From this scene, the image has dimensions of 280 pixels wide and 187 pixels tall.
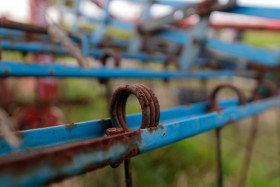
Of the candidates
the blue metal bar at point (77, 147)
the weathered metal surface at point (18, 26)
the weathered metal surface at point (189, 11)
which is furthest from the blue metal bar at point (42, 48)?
the blue metal bar at point (77, 147)

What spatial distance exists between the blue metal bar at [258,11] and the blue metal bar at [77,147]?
1.41m

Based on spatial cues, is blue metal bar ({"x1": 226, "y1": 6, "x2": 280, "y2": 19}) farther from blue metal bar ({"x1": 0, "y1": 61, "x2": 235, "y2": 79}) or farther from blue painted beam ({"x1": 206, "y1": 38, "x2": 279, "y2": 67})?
blue metal bar ({"x1": 0, "y1": 61, "x2": 235, "y2": 79})

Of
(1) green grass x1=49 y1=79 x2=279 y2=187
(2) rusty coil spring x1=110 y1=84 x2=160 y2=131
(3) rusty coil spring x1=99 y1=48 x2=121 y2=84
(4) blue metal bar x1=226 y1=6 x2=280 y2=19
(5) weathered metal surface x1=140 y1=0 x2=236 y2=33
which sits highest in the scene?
(5) weathered metal surface x1=140 y1=0 x2=236 y2=33

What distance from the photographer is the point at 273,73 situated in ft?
9.69

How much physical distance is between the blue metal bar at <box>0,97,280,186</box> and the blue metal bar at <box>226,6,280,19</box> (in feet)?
4.62

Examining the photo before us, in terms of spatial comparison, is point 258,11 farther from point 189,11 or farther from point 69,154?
point 69,154

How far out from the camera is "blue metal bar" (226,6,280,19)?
80.9 inches

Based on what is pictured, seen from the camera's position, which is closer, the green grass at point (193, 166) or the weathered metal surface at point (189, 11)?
the weathered metal surface at point (189, 11)

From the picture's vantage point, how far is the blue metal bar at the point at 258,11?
2.06 m

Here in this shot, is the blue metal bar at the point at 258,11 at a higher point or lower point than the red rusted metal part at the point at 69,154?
higher

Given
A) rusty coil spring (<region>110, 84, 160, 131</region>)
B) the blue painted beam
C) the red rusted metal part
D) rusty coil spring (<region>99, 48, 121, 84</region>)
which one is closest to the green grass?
rusty coil spring (<region>99, 48, 121, 84</region>)

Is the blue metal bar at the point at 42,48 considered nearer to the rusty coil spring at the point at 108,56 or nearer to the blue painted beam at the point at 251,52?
the rusty coil spring at the point at 108,56

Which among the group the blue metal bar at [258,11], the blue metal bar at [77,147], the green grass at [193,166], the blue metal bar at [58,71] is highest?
the blue metal bar at [258,11]

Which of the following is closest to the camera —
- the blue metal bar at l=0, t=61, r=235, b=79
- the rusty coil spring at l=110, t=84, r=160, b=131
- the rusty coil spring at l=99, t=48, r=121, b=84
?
the rusty coil spring at l=110, t=84, r=160, b=131
